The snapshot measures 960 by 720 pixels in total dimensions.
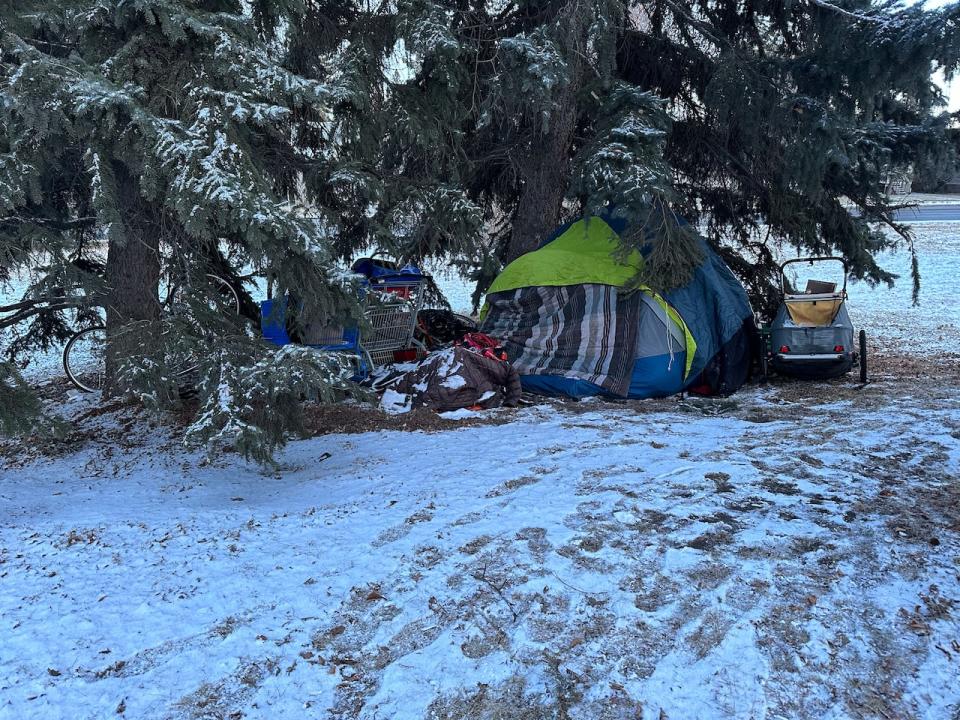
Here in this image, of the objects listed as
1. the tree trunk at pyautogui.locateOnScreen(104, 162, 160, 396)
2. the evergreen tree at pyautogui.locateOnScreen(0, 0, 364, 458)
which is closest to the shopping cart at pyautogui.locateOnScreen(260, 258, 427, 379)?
the tree trunk at pyautogui.locateOnScreen(104, 162, 160, 396)

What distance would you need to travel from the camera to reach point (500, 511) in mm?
4270

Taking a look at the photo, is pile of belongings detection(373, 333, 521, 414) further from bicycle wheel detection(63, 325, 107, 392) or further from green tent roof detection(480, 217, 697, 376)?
bicycle wheel detection(63, 325, 107, 392)

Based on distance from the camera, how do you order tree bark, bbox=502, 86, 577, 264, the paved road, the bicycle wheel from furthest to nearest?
the paved road
tree bark, bbox=502, 86, 577, 264
the bicycle wheel

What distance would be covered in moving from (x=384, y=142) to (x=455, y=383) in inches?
116

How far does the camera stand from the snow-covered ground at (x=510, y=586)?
276 cm

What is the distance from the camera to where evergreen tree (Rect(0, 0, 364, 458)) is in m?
4.68

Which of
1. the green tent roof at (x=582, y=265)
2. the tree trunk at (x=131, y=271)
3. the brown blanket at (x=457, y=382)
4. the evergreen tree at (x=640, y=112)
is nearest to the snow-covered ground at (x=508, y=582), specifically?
the tree trunk at (x=131, y=271)

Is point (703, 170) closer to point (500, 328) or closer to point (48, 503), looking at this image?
point (500, 328)

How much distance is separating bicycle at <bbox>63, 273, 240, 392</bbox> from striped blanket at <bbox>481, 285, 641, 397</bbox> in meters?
3.14

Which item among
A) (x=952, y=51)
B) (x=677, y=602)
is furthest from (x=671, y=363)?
(x=677, y=602)

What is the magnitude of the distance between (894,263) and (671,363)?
18369 mm

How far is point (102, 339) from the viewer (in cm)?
591

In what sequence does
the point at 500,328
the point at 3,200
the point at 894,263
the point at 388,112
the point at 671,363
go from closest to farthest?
the point at 3,200 → the point at 388,112 → the point at 671,363 → the point at 500,328 → the point at 894,263

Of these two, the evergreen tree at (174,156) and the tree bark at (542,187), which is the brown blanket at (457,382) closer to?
the evergreen tree at (174,156)
